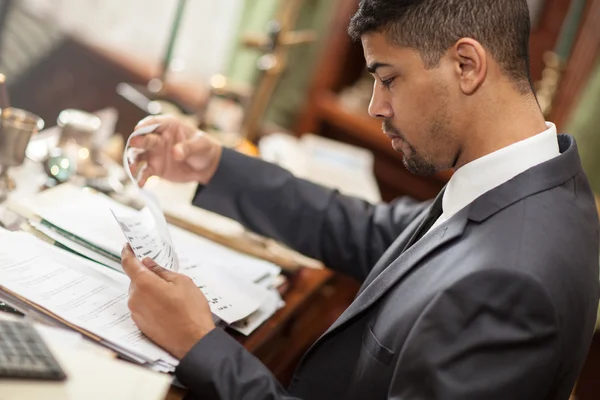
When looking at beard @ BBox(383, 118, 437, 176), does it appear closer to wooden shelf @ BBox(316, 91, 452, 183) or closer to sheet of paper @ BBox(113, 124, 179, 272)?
sheet of paper @ BBox(113, 124, 179, 272)

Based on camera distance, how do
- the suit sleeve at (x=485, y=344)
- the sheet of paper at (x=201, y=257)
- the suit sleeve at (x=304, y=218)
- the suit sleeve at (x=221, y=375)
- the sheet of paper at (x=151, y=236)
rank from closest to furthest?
1. the suit sleeve at (x=485, y=344)
2. the suit sleeve at (x=221, y=375)
3. the sheet of paper at (x=151, y=236)
4. the sheet of paper at (x=201, y=257)
5. the suit sleeve at (x=304, y=218)

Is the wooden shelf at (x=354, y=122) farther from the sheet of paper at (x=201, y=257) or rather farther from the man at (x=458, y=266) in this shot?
the man at (x=458, y=266)

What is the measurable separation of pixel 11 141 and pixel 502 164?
99 centimetres

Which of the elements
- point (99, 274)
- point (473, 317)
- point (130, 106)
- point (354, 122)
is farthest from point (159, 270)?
point (354, 122)

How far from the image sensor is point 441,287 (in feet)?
3.79

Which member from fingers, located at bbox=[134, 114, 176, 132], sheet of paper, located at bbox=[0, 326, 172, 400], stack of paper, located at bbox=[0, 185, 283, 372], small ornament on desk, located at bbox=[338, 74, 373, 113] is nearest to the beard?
stack of paper, located at bbox=[0, 185, 283, 372]

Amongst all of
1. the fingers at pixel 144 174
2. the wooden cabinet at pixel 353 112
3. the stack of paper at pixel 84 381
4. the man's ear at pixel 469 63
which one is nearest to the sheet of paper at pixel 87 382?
the stack of paper at pixel 84 381

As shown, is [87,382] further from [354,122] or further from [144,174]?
[354,122]

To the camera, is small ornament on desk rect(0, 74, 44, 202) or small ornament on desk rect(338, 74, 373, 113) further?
small ornament on desk rect(338, 74, 373, 113)

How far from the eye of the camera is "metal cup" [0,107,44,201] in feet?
5.13

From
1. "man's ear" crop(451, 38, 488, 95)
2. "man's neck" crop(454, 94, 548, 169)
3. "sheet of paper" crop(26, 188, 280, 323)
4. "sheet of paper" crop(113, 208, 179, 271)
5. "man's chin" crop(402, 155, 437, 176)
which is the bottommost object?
"sheet of paper" crop(26, 188, 280, 323)

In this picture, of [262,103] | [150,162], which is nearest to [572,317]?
[150,162]

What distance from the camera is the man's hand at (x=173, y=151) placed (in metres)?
1.60

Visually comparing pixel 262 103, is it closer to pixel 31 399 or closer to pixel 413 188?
pixel 413 188
